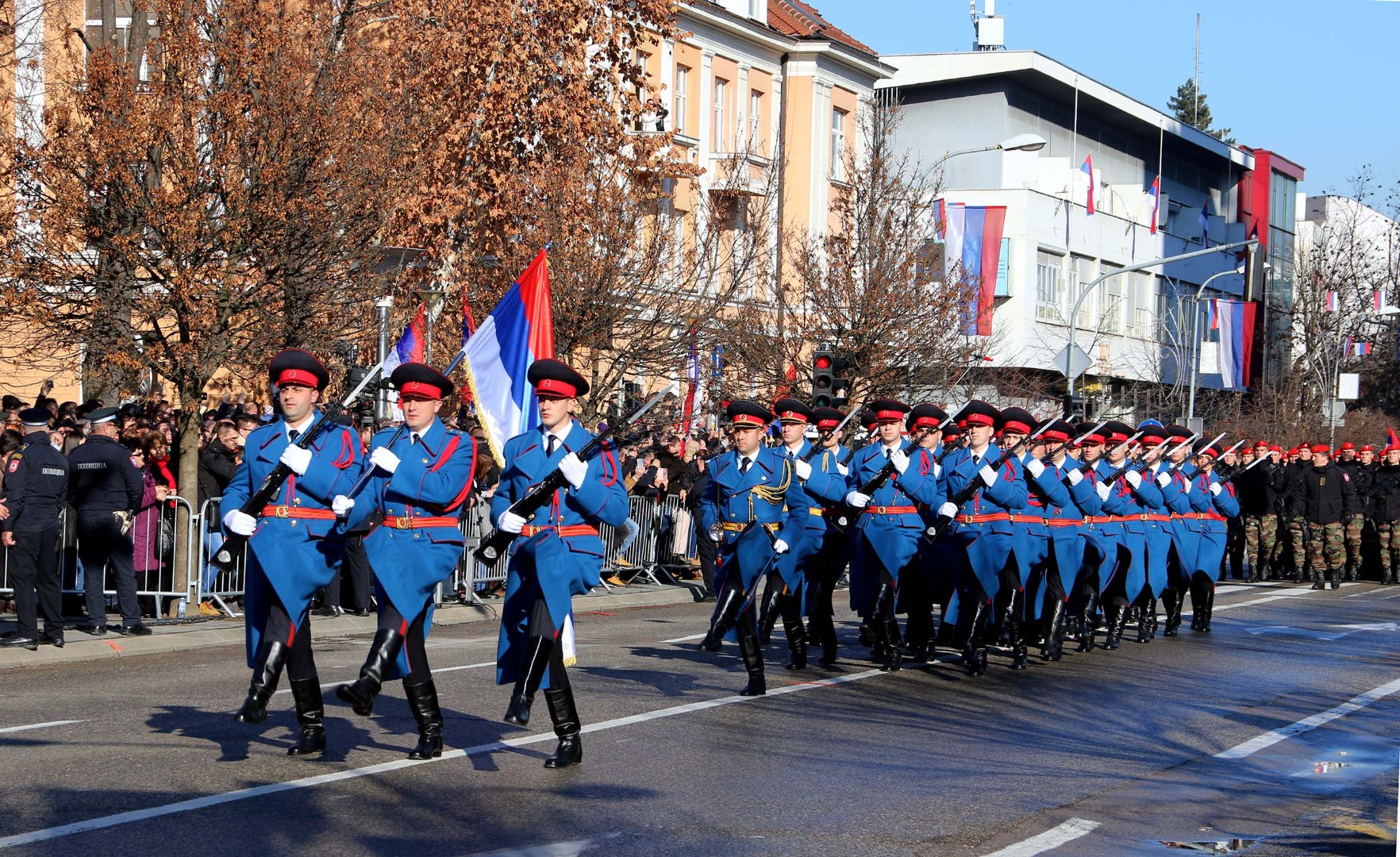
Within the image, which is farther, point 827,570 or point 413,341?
point 413,341

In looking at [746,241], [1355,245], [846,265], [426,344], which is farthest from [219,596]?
[1355,245]

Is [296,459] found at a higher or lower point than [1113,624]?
higher

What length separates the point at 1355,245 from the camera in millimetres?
55375

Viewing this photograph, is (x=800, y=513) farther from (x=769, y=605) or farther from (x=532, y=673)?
(x=532, y=673)

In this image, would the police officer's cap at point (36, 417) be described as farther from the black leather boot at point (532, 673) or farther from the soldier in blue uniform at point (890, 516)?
the black leather boot at point (532, 673)

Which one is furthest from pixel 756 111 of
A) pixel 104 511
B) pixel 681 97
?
pixel 104 511

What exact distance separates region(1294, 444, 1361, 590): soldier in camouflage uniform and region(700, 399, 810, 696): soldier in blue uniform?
17448 mm

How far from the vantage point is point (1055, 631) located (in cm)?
1474

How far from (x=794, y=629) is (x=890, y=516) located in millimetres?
1166

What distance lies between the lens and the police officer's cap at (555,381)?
910 centimetres

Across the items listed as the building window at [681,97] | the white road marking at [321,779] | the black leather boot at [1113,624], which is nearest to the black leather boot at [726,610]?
the white road marking at [321,779]

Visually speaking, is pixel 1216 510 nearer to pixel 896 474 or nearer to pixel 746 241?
pixel 896 474

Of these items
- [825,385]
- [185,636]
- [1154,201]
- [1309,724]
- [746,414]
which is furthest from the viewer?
[1154,201]

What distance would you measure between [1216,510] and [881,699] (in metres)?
7.96
